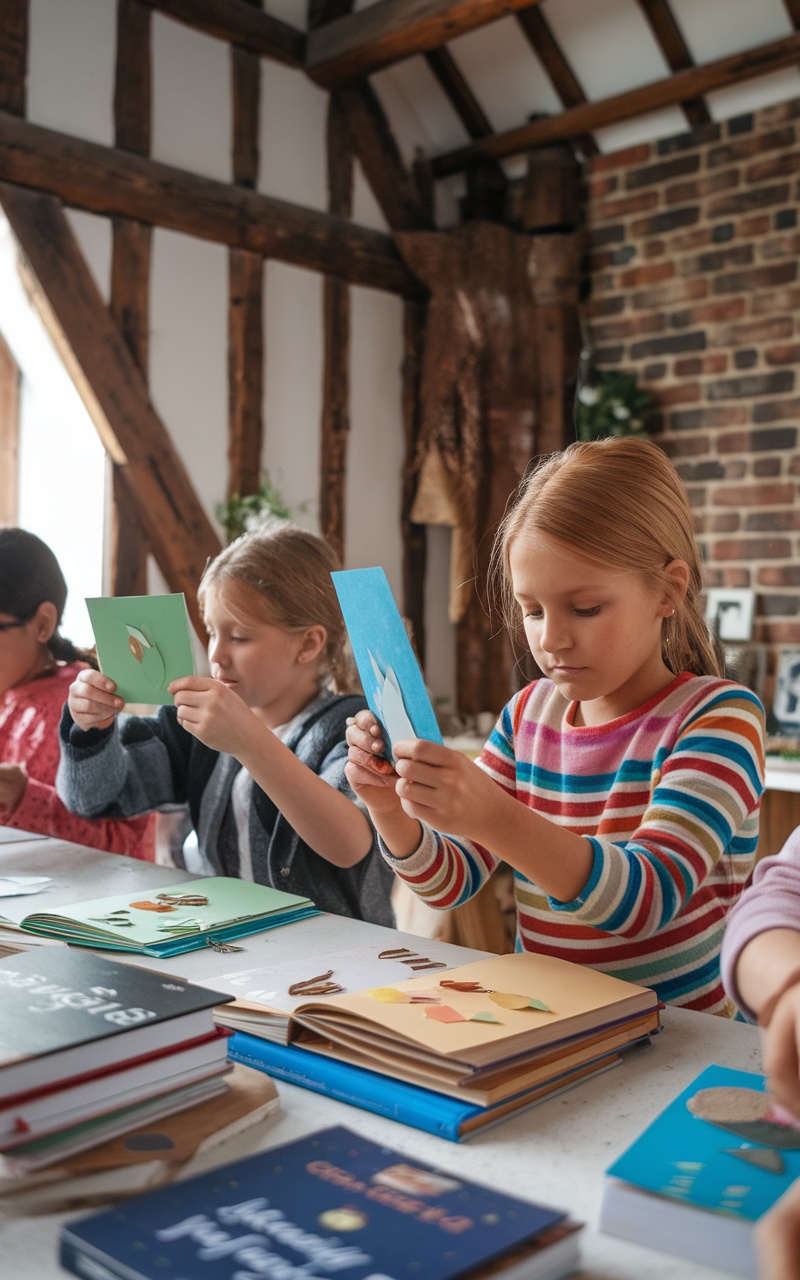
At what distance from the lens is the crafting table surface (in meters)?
0.60

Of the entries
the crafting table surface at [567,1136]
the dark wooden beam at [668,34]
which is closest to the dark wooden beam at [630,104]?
the dark wooden beam at [668,34]

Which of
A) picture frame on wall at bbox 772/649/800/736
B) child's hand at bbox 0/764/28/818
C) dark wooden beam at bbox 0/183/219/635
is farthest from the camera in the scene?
picture frame on wall at bbox 772/649/800/736

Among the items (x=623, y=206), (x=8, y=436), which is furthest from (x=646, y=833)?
(x=8, y=436)

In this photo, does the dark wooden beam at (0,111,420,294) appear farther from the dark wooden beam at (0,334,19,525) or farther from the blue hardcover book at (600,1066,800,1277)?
the blue hardcover book at (600,1066,800,1277)

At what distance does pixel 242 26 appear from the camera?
13.3 feet

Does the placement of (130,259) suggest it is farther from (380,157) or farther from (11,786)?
(11,786)

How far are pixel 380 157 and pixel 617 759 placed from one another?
3.98 metres

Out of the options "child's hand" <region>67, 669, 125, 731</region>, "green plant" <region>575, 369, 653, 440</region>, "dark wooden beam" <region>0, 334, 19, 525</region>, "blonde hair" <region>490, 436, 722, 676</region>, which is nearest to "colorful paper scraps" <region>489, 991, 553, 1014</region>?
"blonde hair" <region>490, 436, 722, 676</region>

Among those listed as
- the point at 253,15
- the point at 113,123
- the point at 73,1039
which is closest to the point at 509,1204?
the point at 73,1039

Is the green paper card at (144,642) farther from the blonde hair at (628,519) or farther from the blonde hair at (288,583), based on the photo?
the blonde hair at (628,519)

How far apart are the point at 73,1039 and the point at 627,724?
0.77m

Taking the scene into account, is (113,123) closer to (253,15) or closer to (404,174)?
(253,15)

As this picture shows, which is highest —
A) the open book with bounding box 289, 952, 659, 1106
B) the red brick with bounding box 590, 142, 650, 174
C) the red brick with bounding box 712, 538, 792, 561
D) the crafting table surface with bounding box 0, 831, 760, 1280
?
the red brick with bounding box 590, 142, 650, 174

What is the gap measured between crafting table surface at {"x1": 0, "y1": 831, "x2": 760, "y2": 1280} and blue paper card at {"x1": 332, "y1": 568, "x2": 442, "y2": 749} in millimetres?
252
